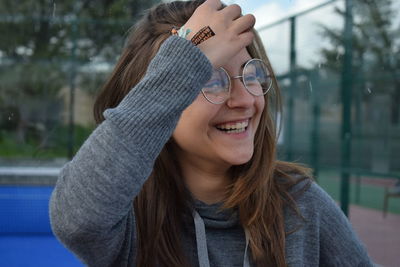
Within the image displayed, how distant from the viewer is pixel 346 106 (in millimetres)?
4895

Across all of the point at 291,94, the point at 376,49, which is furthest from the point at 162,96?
the point at 291,94

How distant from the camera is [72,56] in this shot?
715 cm

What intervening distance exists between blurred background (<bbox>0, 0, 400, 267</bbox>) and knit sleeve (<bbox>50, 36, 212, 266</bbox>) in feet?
3.94

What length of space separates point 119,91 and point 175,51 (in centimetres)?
48

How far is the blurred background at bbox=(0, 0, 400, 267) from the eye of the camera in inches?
173

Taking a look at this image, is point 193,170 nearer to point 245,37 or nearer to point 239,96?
point 239,96

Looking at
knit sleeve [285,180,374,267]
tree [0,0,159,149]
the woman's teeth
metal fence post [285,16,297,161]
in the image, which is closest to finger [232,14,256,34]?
the woman's teeth

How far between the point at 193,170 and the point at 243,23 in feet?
1.70

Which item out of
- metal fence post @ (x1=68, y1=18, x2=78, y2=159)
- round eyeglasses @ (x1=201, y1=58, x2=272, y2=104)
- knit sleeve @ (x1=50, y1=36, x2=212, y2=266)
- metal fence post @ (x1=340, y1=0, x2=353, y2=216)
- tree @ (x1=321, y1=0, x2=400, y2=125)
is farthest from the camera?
metal fence post @ (x1=68, y1=18, x2=78, y2=159)

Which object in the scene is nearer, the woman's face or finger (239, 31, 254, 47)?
finger (239, 31, 254, 47)

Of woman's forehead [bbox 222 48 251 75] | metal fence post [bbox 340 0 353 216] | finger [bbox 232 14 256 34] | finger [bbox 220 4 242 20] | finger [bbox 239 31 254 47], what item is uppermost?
finger [bbox 220 4 242 20]

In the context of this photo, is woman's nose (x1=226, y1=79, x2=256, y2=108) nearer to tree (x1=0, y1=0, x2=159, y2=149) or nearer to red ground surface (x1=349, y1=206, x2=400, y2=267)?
red ground surface (x1=349, y1=206, x2=400, y2=267)

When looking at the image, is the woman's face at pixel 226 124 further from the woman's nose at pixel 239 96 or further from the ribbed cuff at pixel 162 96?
the ribbed cuff at pixel 162 96

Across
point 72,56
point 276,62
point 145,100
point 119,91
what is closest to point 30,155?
point 72,56
